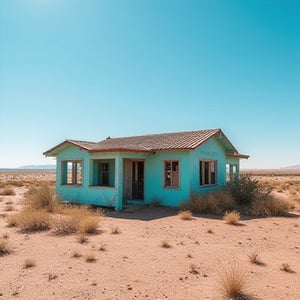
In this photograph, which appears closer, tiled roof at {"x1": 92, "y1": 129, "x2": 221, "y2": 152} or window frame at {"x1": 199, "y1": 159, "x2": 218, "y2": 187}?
tiled roof at {"x1": 92, "y1": 129, "x2": 221, "y2": 152}

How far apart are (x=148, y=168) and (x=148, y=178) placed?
22.8 inches

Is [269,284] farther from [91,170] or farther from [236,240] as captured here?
[91,170]

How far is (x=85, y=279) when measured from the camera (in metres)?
6.03

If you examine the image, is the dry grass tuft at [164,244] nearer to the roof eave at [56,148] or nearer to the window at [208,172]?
the roof eave at [56,148]

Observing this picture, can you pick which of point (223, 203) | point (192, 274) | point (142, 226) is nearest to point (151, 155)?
point (223, 203)

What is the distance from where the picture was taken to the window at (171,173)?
16656mm

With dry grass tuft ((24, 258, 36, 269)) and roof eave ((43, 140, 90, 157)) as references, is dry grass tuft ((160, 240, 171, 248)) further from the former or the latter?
roof eave ((43, 140, 90, 157))

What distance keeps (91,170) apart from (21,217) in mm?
6346

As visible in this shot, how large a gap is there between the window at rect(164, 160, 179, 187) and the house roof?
3.30ft

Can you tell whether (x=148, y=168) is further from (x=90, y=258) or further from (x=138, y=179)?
(x=90, y=258)

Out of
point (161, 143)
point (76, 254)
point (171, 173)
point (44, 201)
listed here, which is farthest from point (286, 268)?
point (44, 201)

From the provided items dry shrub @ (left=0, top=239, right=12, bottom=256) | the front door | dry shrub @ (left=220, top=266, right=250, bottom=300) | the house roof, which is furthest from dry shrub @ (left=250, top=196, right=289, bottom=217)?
dry shrub @ (left=0, top=239, right=12, bottom=256)

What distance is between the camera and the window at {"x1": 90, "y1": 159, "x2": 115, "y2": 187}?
19.3 meters

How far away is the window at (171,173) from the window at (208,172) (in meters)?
1.86
